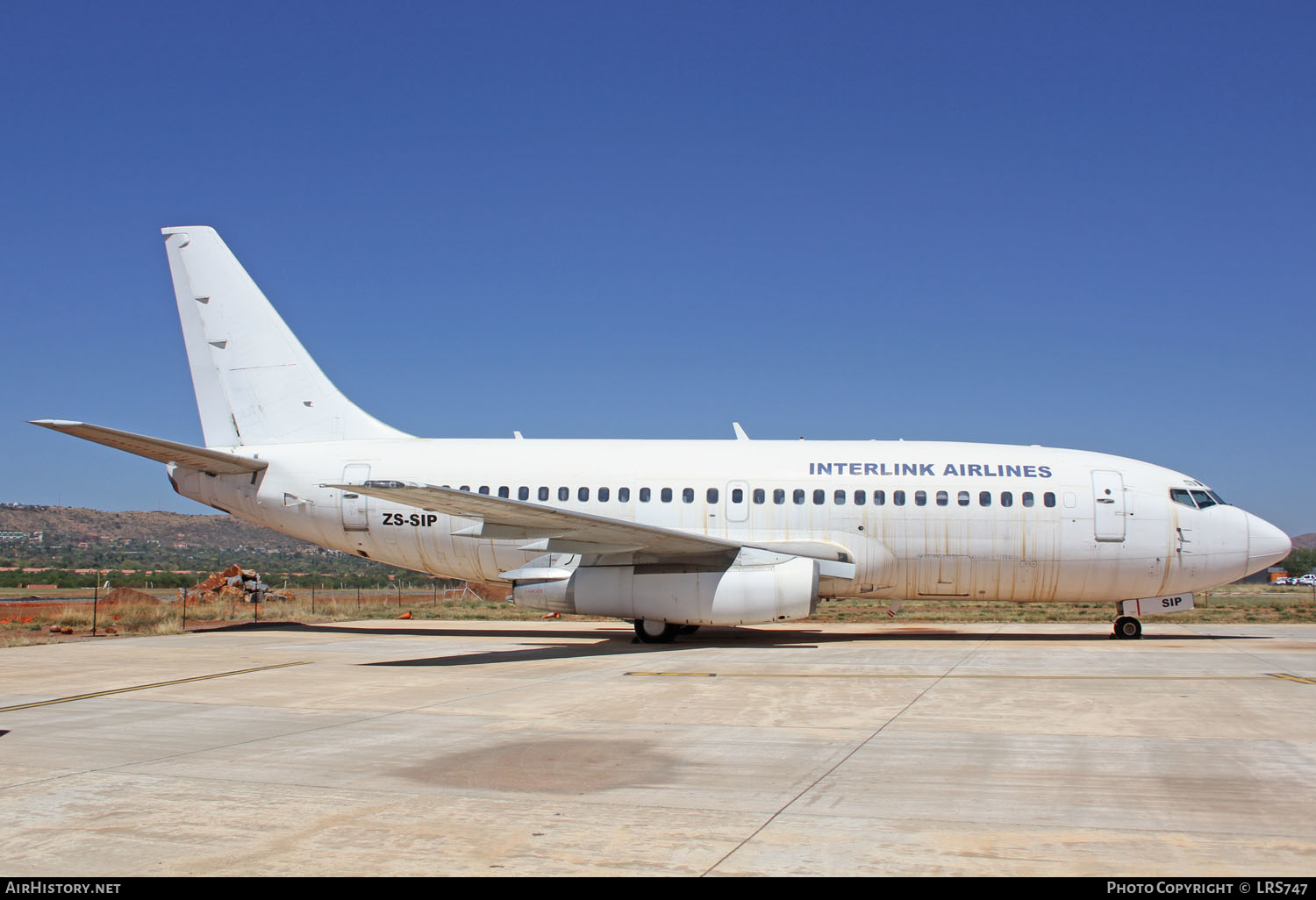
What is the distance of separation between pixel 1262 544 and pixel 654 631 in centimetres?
1236

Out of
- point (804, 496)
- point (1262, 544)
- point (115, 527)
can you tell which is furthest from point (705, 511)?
point (115, 527)

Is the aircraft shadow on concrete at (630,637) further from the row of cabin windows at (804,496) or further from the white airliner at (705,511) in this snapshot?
the row of cabin windows at (804,496)

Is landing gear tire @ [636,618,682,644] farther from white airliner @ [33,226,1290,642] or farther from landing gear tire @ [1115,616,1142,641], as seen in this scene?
landing gear tire @ [1115,616,1142,641]

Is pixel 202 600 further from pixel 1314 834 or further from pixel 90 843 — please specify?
pixel 1314 834

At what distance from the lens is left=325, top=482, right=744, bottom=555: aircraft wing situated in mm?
16062

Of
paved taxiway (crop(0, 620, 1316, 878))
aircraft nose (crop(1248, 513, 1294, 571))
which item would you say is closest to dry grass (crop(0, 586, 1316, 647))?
aircraft nose (crop(1248, 513, 1294, 571))

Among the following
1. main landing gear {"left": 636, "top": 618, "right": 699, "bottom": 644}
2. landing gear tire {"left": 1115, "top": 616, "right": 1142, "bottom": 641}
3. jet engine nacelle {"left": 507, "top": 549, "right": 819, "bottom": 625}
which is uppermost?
jet engine nacelle {"left": 507, "top": 549, "right": 819, "bottom": 625}

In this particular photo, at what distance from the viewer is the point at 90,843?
5629 millimetres

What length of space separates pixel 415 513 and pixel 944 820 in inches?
641

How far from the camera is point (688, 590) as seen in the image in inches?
725

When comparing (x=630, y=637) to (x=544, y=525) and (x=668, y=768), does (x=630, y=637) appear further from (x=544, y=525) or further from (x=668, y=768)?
(x=668, y=768)

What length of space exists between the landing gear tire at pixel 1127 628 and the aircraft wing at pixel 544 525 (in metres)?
8.21

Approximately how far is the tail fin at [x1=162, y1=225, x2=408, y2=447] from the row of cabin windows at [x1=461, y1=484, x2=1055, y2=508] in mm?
4552
